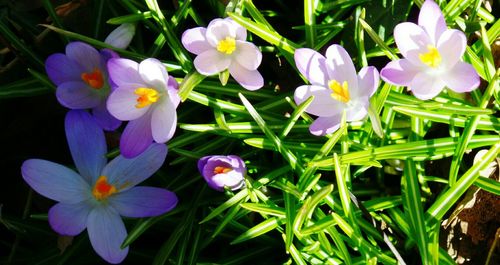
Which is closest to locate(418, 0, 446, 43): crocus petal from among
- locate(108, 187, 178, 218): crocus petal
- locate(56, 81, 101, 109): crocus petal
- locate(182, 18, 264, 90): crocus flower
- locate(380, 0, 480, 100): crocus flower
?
locate(380, 0, 480, 100): crocus flower

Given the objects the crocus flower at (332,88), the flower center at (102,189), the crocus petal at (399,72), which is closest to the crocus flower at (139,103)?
the flower center at (102,189)

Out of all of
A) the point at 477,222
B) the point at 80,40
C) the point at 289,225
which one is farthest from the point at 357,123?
the point at 80,40

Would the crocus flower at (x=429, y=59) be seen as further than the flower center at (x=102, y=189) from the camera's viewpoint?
No

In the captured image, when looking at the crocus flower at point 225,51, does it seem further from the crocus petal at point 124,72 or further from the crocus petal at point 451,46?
the crocus petal at point 451,46

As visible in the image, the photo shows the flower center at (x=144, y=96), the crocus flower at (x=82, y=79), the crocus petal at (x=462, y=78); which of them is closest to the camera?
the crocus petal at (x=462, y=78)

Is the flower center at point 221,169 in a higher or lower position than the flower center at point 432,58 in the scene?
lower

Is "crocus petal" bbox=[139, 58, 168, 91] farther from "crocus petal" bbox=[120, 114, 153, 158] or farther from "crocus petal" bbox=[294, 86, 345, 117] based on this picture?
"crocus petal" bbox=[294, 86, 345, 117]

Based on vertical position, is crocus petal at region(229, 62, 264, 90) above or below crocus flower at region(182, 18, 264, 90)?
below
